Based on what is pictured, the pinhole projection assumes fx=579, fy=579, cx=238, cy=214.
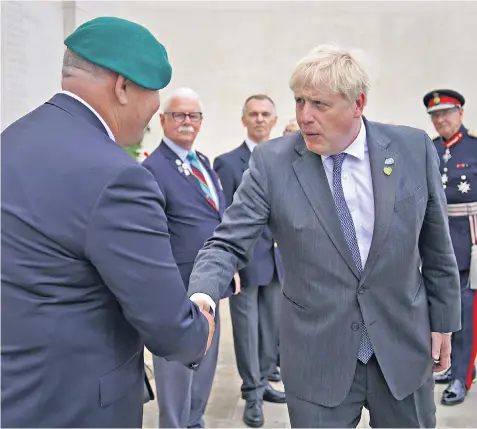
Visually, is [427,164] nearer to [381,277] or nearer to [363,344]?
[381,277]

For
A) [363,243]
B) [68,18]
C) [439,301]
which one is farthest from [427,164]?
[68,18]

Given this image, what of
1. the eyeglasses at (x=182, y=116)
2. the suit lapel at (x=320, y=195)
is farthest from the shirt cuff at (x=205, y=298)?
the eyeglasses at (x=182, y=116)

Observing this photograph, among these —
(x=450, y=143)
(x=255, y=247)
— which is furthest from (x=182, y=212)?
(x=450, y=143)

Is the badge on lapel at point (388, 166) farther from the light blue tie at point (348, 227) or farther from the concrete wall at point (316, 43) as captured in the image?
the concrete wall at point (316, 43)

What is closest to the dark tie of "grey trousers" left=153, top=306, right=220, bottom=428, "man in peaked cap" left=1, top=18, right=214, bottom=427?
"grey trousers" left=153, top=306, right=220, bottom=428

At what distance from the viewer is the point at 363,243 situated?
1661 mm

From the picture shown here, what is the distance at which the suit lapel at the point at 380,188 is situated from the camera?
1619 mm

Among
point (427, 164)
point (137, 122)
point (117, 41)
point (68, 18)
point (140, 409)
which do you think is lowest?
point (140, 409)

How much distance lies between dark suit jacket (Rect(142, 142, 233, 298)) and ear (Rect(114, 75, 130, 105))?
4.97 ft

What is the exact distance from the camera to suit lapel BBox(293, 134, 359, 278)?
162cm

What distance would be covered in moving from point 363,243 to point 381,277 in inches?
4.3

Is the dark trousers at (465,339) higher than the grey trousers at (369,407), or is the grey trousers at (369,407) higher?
the grey trousers at (369,407)

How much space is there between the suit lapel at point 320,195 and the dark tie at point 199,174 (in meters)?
1.24

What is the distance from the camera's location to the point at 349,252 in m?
1.62
